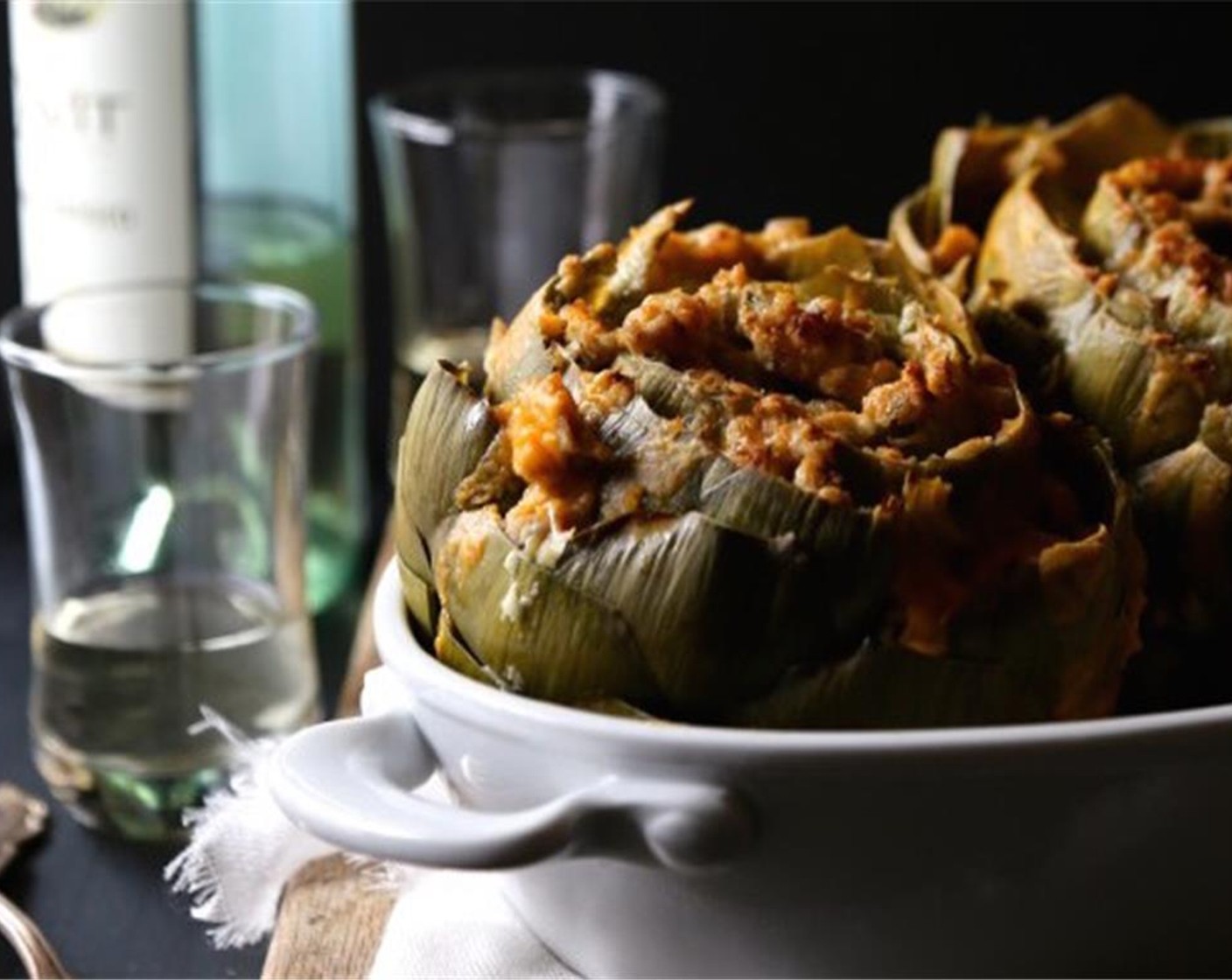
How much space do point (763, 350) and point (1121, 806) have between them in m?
0.14

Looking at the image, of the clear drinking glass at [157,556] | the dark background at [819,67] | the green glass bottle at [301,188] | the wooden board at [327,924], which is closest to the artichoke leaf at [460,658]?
the wooden board at [327,924]

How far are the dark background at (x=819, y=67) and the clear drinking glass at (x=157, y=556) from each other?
0.35 m

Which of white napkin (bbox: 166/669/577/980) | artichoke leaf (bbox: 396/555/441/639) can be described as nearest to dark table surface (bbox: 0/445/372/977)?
white napkin (bbox: 166/669/577/980)

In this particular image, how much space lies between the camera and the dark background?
4.15 feet

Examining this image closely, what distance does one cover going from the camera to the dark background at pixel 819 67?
126 centimetres

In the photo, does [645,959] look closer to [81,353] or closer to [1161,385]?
[1161,385]

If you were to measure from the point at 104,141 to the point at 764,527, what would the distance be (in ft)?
1.60

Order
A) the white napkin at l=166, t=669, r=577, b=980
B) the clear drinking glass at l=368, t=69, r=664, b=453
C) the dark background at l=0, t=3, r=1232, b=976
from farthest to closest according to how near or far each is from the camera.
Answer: the dark background at l=0, t=3, r=1232, b=976 → the clear drinking glass at l=368, t=69, r=664, b=453 → the white napkin at l=166, t=669, r=577, b=980

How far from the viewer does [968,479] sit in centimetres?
59

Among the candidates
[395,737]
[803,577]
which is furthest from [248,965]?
[803,577]

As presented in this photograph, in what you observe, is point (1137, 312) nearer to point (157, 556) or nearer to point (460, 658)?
point (460, 658)

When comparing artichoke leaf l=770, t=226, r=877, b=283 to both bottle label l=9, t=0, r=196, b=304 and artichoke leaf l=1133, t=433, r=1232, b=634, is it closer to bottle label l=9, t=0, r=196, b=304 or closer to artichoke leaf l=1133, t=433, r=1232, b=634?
artichoke leaf l=1133, t=433, r=1232, b=634

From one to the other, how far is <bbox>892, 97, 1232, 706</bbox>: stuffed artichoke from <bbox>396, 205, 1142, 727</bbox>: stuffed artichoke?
0.03 metres

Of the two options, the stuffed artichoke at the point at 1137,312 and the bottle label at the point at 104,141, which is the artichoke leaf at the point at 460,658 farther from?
the bottle label at the point at 104,141
